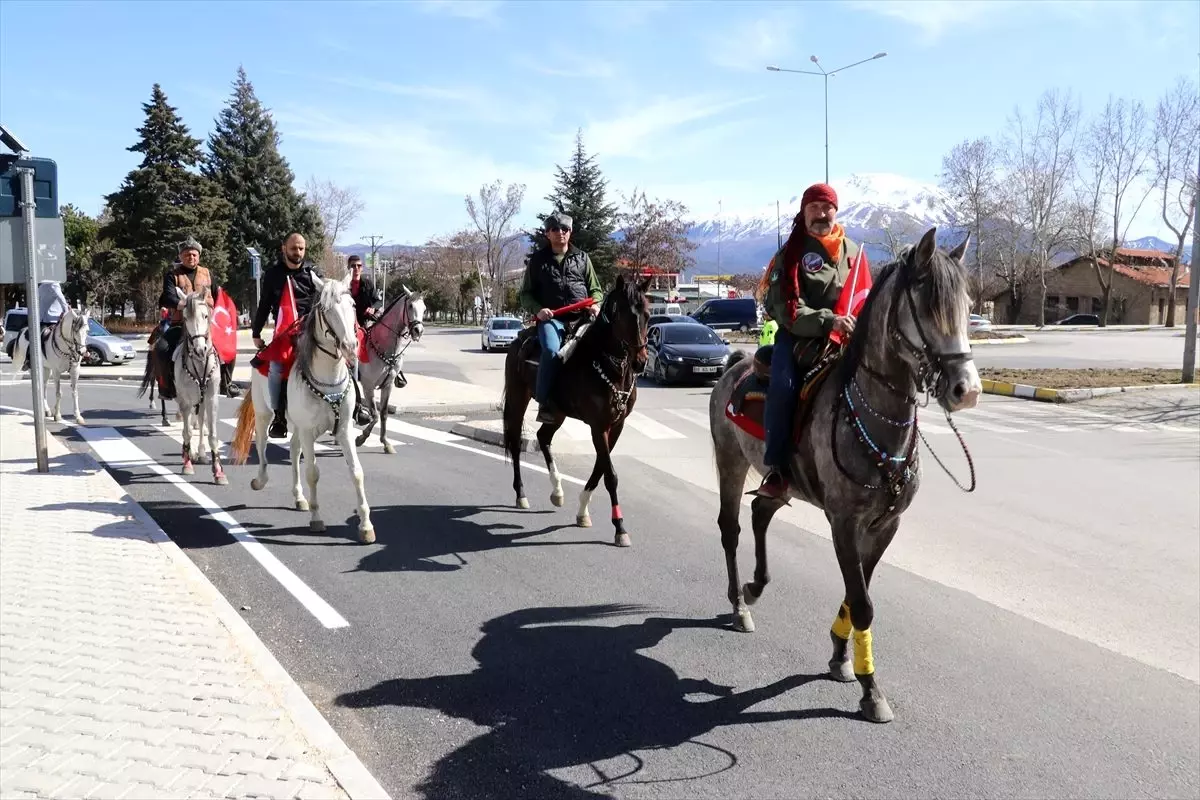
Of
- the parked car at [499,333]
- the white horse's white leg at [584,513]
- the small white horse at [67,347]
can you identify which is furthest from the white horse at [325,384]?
the parked car at [499,333]

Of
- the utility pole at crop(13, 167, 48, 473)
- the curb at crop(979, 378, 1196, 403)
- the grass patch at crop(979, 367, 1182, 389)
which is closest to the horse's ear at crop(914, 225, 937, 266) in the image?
the utility pole at crop(13, 167, 48, 473)

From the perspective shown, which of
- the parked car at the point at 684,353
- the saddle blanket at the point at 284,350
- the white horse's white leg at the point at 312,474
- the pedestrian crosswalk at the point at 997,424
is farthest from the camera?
the parked car at the point at 684,353

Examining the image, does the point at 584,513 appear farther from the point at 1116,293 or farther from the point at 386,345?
the point at 1116,293

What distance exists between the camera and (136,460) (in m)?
11.7

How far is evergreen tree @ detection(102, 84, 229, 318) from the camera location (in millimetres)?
49938

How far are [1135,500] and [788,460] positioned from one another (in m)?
6.80

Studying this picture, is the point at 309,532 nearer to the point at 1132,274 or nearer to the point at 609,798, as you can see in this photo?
the point at 609,798

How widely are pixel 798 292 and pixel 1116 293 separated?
265 feet

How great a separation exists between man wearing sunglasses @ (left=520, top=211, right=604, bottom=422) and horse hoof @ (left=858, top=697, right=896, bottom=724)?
16.0ft

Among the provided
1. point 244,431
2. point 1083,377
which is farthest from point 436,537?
point 1083,377

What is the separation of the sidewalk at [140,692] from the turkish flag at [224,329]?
4.00 metres

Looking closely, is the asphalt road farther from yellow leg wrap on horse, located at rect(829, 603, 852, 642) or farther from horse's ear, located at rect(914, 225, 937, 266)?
horse's ear, located at rect(914, 225, 937, 266)

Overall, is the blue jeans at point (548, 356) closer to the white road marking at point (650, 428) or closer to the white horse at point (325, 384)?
the white horse at point (325, 384)

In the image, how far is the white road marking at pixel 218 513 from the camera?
20.1 feet
